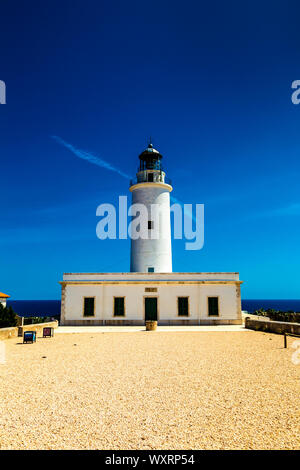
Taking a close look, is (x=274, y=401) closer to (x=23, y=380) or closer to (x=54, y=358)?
(x=23, y=380)

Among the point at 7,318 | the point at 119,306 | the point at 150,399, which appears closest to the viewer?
the point at 150,399

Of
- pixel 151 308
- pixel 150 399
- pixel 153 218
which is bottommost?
pixel 150 399

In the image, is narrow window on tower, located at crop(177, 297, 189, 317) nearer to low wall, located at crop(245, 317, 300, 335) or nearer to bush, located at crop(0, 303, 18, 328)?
low wall, located at crop(245, 317, 300, 335)

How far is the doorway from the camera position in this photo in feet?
71.7

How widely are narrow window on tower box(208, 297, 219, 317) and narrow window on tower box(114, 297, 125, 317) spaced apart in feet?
18.6

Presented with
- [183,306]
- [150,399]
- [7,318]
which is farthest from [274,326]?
[7,318]

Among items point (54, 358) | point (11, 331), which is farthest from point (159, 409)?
point (11, 331)

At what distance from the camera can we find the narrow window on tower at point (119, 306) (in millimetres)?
21859

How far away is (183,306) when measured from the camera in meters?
22.0

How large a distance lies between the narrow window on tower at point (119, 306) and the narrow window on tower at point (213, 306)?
5.68 meters

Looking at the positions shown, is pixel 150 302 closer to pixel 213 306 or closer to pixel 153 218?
pixel 213 306

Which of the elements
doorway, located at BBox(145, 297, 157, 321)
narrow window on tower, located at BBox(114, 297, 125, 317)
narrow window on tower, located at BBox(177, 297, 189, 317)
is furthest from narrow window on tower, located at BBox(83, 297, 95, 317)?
narrow window on tower, located at BBox(177, 297, 189, 317)

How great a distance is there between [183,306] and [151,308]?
83.1 inches
